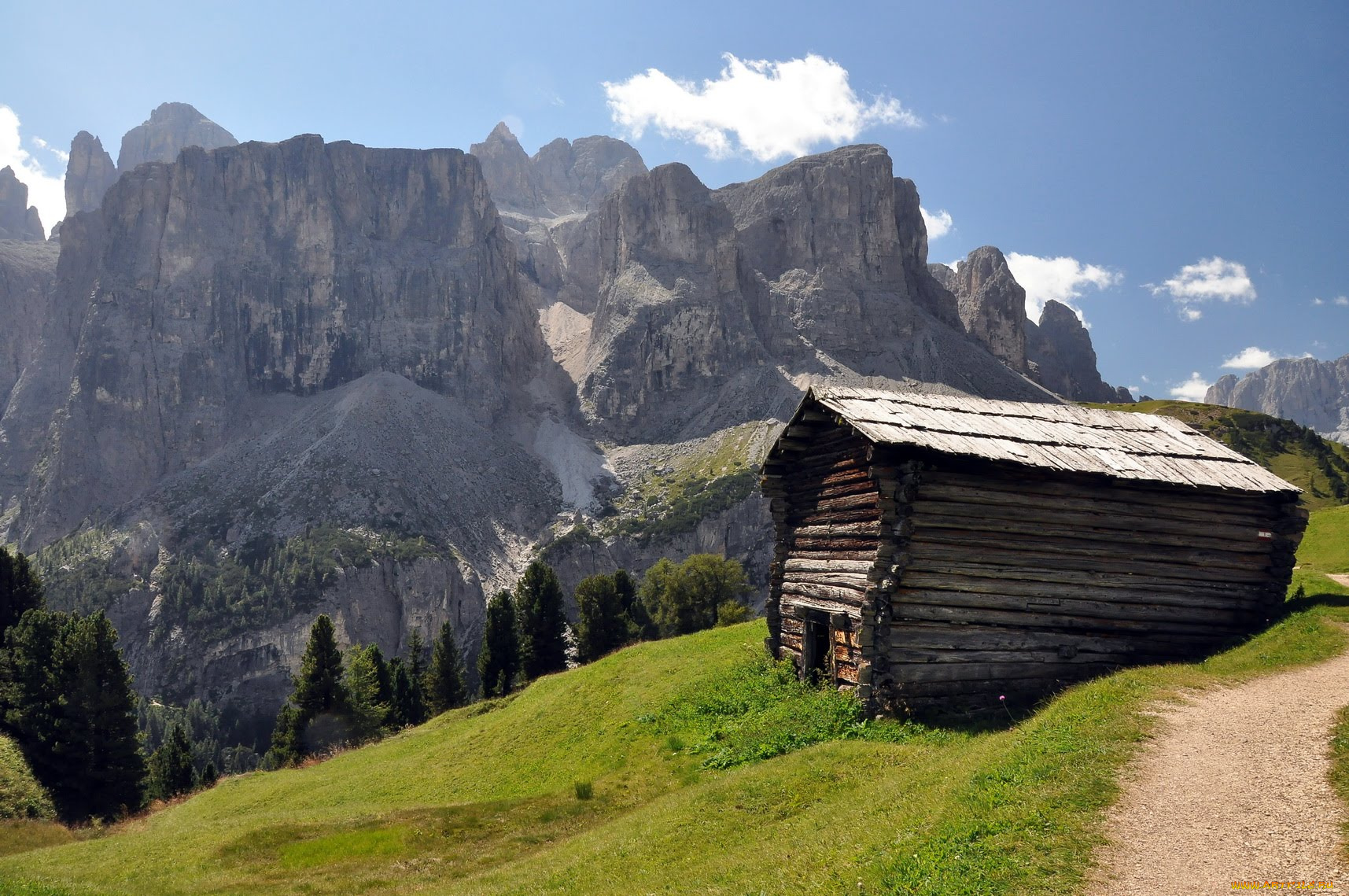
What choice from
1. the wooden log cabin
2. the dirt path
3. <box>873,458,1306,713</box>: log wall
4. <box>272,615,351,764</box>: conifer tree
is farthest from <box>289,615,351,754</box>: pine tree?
the dirt path

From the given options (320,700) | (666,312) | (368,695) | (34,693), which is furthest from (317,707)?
(666,312)

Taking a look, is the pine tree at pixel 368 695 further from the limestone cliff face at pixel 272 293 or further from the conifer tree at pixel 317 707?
the limestone cliff face at pixel 272 293

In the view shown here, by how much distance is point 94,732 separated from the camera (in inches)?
1359

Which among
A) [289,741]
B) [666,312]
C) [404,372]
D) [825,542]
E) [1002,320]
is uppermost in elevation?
[666,312]

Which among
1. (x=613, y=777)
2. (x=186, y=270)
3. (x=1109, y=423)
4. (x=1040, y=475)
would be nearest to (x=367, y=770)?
(x=613, y=777)

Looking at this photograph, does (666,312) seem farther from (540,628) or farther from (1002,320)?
(540,628)

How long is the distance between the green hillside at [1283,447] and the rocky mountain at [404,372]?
112 feet

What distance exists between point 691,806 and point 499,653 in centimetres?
4617

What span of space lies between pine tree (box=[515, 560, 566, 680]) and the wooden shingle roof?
3958 centimetres

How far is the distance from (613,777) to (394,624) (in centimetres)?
10852

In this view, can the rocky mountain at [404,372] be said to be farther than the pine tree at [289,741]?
Yes

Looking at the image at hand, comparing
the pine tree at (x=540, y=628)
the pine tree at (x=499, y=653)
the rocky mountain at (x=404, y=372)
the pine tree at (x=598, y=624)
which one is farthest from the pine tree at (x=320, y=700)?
the rocky mountain at (x=404, y=372)

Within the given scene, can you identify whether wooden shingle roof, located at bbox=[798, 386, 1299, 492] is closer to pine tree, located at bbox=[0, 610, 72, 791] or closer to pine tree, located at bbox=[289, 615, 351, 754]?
pine tree, located at bbox=[0, 610, 72, 791]

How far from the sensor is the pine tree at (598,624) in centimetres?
5628
